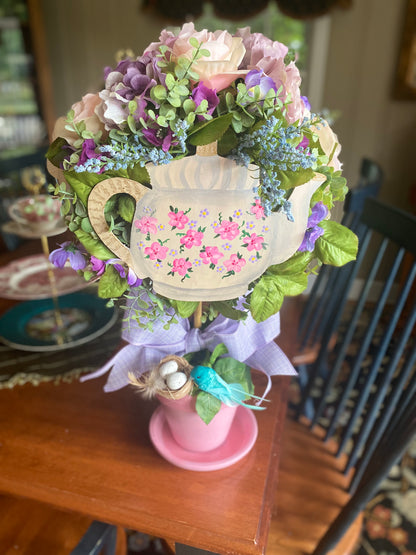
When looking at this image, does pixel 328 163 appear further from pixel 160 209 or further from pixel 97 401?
pixel 97 401

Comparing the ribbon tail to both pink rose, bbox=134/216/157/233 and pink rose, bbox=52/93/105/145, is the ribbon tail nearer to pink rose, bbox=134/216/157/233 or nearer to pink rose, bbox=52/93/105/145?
pink rose, bbox=134/216/157/233

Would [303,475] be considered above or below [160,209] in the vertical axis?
below

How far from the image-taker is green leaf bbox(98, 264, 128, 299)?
0.54 metres

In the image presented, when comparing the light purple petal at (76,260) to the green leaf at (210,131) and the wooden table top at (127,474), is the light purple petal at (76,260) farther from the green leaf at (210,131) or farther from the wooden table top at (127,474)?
the wooden table top at (127,474)

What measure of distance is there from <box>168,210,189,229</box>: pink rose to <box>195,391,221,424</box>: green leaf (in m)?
0.24

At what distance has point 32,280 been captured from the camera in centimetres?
119

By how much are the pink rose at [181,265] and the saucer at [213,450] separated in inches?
12.7

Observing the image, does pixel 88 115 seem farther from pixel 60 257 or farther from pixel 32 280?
pixel 32 280

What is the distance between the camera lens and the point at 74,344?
38.3 inches

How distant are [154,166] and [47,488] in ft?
1.68

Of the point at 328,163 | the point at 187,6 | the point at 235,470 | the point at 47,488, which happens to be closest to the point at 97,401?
the point at 47,488

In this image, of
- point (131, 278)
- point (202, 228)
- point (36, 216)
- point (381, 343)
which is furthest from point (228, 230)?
point (36, 216)

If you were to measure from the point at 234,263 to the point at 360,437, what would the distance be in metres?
0.70

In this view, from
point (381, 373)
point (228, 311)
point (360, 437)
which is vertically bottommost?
point (360, 437)
